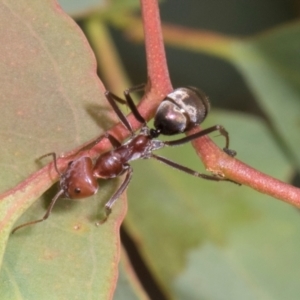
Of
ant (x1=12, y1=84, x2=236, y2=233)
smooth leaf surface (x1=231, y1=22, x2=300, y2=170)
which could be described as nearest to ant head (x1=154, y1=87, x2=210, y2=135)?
ant (x1=12, y1=84, x2=236, y2=233)

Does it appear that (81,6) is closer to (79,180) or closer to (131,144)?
(131,144)

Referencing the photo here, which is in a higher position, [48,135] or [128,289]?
[48,135]

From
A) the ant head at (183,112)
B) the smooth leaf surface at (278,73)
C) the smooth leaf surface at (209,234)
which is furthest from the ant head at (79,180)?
the smooth leaf surface at (278,73)

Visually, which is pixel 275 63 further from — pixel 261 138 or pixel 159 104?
pixel 159 104

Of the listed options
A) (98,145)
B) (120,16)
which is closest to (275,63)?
(120,16)

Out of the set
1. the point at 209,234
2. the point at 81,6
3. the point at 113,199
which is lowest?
the point at 209,234

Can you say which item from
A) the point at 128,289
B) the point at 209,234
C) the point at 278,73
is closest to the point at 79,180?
the point at 128,289

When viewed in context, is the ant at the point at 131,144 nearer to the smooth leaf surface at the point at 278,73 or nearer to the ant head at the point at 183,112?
the ant head at the point at 183,112

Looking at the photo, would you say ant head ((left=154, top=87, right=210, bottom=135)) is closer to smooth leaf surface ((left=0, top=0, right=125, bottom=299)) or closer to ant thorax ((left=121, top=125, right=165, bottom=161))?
ant thorax ((left=121, top=125, right=165, bottom=161))
